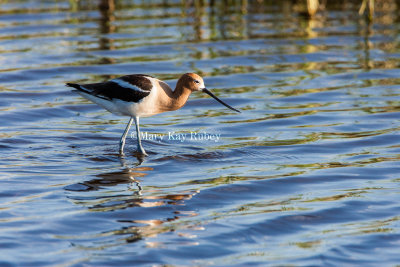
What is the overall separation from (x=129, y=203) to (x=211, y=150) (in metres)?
2.51

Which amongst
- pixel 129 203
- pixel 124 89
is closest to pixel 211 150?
pixel 124 89

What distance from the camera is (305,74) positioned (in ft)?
47.9

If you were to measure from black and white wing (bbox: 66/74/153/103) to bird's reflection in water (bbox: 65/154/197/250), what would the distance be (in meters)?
1.13

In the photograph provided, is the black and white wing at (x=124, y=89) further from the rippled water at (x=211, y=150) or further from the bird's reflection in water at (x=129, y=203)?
the bird's reflection in water at (x=129, y=203)

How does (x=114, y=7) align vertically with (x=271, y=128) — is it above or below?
above

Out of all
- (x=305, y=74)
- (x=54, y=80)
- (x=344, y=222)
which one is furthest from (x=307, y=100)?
(x=344, y=222)

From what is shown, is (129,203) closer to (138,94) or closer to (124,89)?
(138,94)

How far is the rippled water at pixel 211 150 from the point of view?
21.2 ft

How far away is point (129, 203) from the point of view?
754 cm

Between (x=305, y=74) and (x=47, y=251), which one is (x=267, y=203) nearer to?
(x=47, y=251)

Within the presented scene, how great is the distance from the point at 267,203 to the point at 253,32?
38.2 feet

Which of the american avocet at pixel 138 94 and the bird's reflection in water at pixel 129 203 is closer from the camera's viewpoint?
the bird's reflection in water at pixel 129 203

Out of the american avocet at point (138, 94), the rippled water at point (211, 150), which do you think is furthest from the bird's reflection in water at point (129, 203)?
the american avocet at point (138, 94)

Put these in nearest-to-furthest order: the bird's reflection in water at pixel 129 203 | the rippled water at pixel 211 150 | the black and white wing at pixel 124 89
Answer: the rippled water at pixel 211 150 → the bird's reflection in water at pixel 129 203 → the black and white wing at pixel 124 89
